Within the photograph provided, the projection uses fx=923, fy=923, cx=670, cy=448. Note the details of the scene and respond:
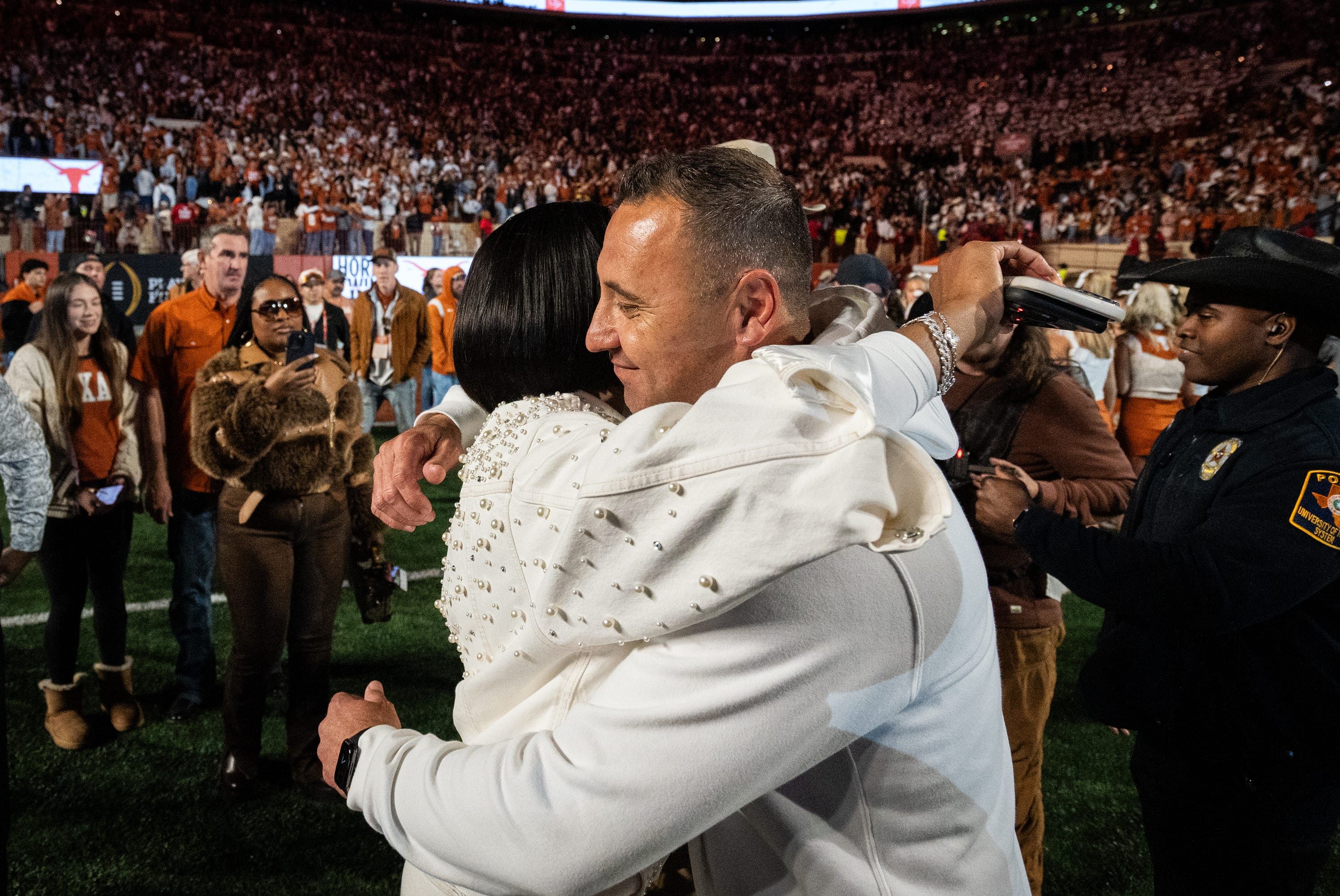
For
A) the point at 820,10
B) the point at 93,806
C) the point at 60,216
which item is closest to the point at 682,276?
the point at 93,806

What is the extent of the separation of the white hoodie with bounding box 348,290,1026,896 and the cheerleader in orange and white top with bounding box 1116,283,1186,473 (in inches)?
195

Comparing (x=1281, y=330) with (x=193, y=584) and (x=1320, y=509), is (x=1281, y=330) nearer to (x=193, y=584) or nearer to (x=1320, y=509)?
(x=1320, y=509)

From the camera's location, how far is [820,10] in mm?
32781

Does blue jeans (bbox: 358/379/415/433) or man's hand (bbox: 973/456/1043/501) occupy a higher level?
man's hand (bbox: 973/456/1043/501)

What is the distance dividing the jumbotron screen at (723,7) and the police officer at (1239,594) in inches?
1301

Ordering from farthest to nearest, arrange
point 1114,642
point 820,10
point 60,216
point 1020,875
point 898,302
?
point 820,10 → point 60,216 → point 898,302 → point 1114,642 → point 1020,875

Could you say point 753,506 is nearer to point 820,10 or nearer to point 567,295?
point 567,295

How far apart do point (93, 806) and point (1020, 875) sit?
11.4ft

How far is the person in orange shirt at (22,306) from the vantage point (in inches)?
251

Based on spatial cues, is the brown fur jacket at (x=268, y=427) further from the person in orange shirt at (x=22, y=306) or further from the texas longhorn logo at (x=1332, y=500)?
the person in orange shirt at (x=22, y=306)

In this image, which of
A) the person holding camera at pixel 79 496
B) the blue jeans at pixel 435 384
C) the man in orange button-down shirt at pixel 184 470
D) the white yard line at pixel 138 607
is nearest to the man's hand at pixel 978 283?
the man in orange button-down shirt at pixel 184 470

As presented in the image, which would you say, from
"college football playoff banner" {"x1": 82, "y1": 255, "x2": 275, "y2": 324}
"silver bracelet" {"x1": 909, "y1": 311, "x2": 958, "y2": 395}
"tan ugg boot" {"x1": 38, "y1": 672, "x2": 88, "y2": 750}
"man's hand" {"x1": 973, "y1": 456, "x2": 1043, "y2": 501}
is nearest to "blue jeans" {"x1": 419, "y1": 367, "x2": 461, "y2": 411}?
"college football playoff banner" {"x1": 82, "y1": 255, "x2": 275, "y2": 324}

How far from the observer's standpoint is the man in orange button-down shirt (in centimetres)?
411

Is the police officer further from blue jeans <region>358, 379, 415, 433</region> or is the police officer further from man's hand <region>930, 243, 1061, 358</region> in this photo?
blue jeans <region>358, 379, 415, 433</region>
